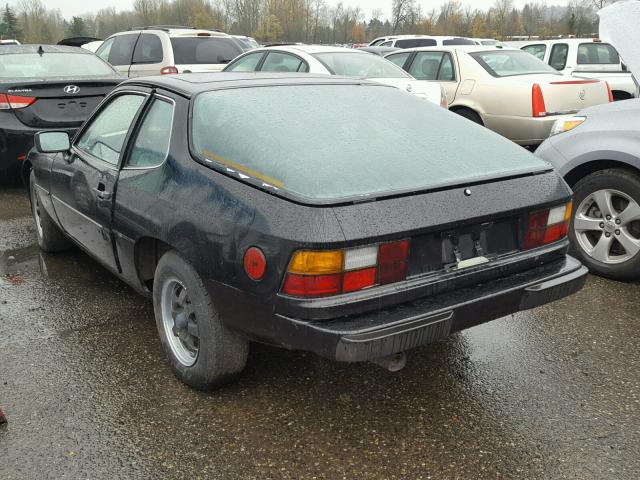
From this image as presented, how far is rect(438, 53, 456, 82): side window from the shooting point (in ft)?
30.8

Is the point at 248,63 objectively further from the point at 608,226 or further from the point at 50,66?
the point at 608,226

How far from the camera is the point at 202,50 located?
428 inches

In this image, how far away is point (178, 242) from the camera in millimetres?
2838

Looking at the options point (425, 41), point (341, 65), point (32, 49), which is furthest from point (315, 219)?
point (425, 41)

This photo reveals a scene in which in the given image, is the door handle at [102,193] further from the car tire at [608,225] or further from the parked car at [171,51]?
the parked car at [171,51]

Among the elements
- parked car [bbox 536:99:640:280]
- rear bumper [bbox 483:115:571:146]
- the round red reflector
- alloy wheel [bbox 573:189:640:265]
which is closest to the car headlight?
parked car [bbox 536:99:640:280]

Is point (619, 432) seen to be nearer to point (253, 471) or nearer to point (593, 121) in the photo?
point (253, 471)

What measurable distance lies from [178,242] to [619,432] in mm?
2153

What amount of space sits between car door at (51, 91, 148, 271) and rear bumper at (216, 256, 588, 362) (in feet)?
4.25

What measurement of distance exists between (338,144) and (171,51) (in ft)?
28.1

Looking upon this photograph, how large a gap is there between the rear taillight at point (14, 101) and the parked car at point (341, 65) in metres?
3.32

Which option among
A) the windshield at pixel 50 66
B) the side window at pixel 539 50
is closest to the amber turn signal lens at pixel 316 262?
the windshield at pixel 50 66

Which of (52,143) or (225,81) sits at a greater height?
(225,81)

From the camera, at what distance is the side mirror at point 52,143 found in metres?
3.98
